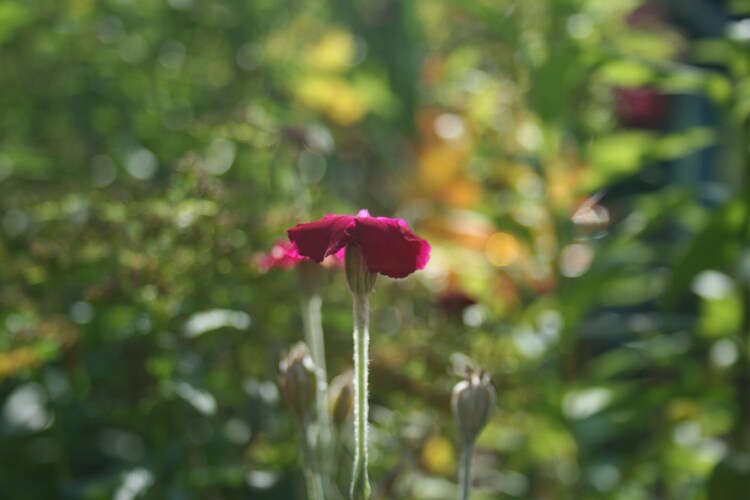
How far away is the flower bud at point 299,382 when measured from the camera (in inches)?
28.8

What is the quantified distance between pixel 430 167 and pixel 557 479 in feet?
3.23

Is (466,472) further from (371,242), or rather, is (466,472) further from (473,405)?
(371,242)

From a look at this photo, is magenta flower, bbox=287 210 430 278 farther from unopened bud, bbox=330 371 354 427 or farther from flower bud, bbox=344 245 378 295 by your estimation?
unopened bud, bbox=330 371 354 427

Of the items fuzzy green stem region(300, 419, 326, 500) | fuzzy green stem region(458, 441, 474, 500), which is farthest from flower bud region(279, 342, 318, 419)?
fuzzy green stem region(458, 441, 474, 500)

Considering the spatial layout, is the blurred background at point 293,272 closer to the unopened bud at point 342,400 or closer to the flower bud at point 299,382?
the unopened bud at point 342,400

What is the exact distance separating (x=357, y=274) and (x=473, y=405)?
5.3 inches

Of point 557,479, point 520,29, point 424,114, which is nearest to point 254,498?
point 557,479

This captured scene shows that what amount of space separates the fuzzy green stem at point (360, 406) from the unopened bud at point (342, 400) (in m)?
0.19

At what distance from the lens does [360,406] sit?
652 mm

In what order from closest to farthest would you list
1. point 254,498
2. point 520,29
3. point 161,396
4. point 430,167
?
point 161,396 < point 254,498 < point 520,29 < point 430,167

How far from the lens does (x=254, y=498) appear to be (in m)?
1.20

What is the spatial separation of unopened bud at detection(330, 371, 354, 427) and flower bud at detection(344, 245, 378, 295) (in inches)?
7.5

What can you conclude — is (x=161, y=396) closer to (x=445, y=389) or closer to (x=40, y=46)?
(x=445, y=389)

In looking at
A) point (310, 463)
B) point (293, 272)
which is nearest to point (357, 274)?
point (310, 463)
